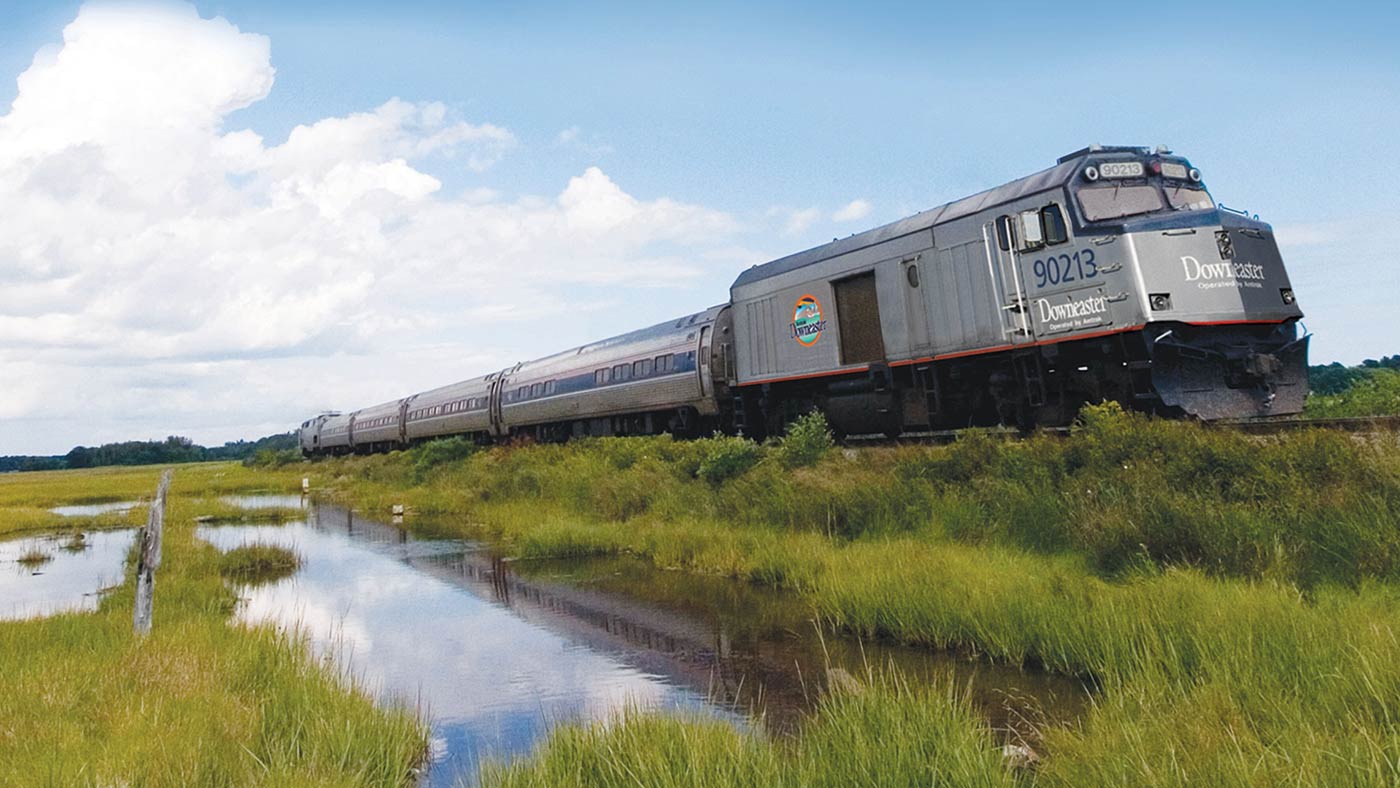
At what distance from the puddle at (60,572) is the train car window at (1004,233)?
13546mm

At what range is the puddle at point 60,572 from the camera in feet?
43.7

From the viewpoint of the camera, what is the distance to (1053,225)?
13977mm

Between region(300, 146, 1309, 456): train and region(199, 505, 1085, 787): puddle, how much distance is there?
19.5 feet

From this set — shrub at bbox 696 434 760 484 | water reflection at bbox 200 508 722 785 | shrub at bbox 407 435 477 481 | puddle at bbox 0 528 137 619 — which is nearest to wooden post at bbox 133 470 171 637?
water reflection at bbox 200 508 722 785

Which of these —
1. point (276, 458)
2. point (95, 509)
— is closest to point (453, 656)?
point (95, 509)

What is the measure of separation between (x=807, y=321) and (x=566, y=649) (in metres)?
11.2

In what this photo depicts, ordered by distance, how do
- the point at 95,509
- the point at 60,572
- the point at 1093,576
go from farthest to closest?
the point at 95,509, the point at 60,572, the point at 1093,576

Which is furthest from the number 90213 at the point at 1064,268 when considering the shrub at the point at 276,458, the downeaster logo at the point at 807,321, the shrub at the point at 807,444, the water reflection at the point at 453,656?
the shrub at the point at 276,458

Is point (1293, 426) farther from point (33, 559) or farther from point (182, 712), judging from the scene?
point (33, 559)

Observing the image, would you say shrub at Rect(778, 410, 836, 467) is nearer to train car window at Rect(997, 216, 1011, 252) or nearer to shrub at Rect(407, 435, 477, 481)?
train car window at Rect(997, 216, 1011, 252)

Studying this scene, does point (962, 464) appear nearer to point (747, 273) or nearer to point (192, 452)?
point (747, 273)

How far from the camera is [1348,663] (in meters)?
5.52

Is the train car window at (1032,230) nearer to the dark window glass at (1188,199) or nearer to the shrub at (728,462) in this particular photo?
the dark window glass at (1188,199)

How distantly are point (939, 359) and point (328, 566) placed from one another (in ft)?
36.8
